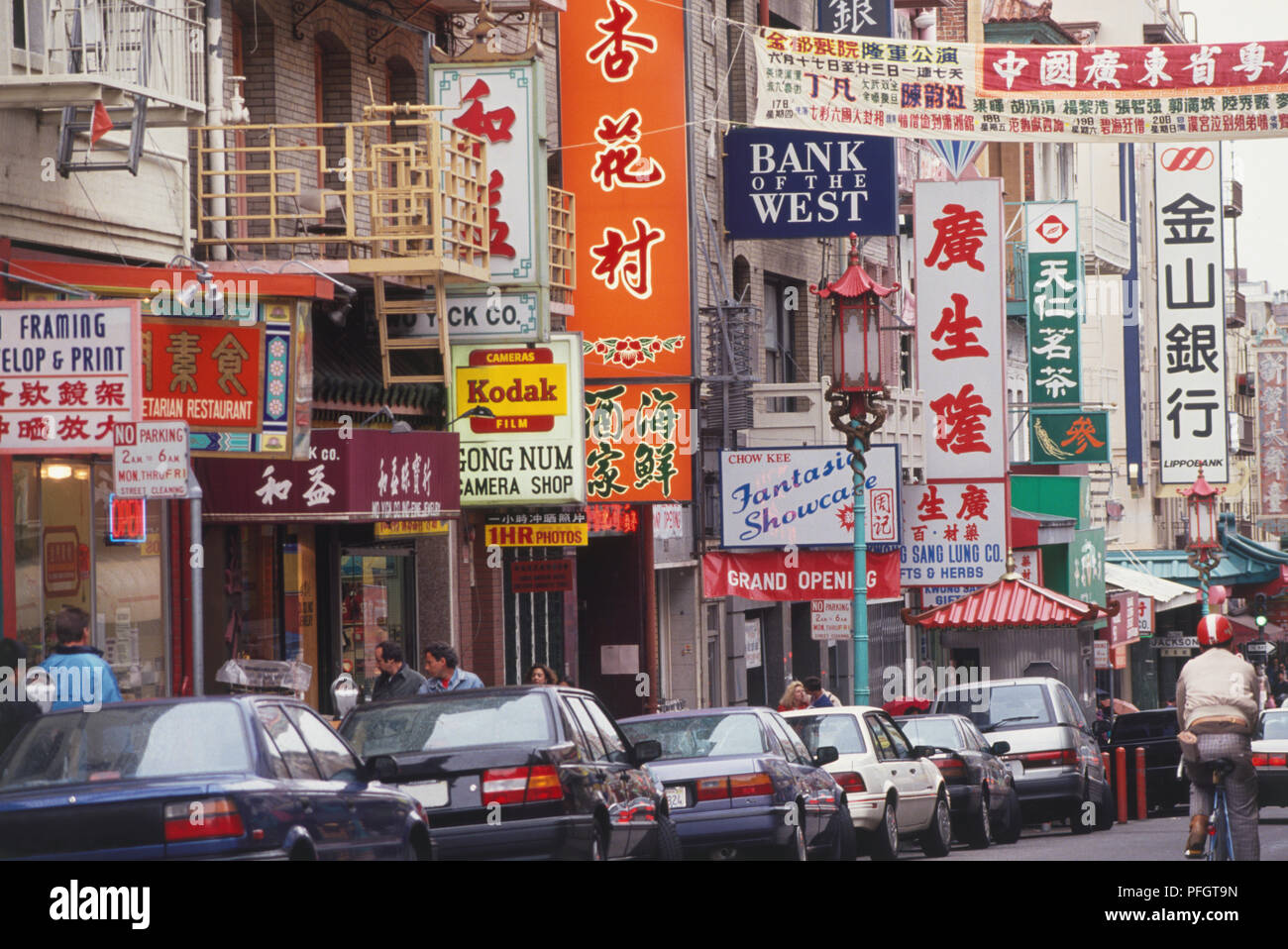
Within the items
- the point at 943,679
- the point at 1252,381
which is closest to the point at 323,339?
the point at 943,679

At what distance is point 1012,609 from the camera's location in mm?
32219

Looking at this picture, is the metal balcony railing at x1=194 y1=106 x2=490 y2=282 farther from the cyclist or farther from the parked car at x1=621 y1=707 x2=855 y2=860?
the cyclist

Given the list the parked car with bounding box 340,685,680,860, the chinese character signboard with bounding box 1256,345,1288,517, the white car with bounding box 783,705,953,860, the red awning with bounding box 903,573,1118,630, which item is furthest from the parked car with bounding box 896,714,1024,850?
the chinese character signboard with bounding box 1256,345,1288,517

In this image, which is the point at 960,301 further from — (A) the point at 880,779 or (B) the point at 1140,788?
(A) the point at 880,779

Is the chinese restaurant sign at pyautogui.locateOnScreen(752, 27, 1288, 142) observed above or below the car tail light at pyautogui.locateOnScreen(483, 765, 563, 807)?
above

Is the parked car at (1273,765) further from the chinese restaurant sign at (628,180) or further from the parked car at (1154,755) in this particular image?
the chinese restaurant sign at (628,180)

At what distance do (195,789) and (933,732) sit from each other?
13687 mm

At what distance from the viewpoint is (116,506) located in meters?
18.8

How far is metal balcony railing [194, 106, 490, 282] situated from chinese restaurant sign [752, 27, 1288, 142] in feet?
13.2

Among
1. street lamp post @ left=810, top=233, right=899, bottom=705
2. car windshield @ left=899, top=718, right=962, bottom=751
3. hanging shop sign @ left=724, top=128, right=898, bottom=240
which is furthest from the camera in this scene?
hanging shop sign @ left=724, top=128, right=898, bottom=240

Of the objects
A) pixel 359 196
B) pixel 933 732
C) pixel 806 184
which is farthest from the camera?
pixel 806 184

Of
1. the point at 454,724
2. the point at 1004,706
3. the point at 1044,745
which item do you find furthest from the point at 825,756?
the point at 1004,706

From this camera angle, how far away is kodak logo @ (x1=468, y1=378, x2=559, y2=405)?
77.6 ft

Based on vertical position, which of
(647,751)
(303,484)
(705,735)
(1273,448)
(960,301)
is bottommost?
(705,735)
